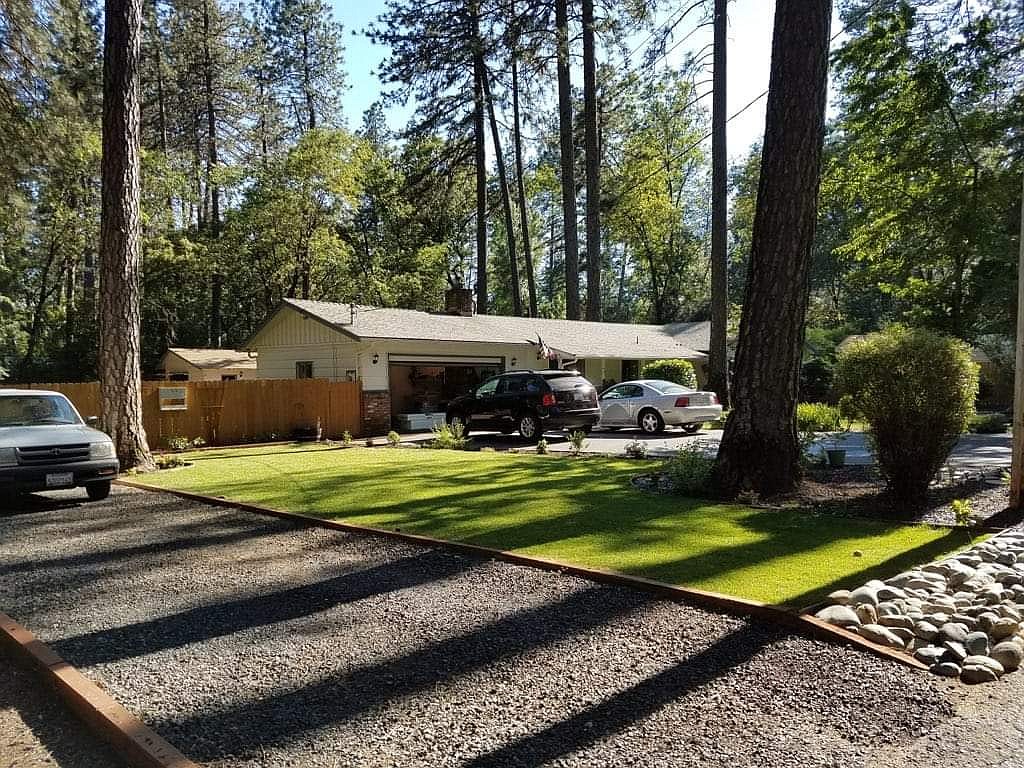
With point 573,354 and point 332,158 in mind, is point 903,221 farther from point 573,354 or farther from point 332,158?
point 332,158

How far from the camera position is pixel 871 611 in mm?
4082

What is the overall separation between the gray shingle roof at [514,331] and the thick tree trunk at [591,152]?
6.40 ft

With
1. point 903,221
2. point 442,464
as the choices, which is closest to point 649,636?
point 442,464

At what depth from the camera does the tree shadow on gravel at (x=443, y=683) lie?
3.01 metres

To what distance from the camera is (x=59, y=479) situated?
8.69m

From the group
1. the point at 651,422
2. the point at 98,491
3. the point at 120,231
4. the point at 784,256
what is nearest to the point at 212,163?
the point at 120,231

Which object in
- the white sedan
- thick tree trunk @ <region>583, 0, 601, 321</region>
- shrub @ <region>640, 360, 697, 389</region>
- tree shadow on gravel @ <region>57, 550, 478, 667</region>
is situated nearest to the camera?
tree shadow on gravel @ <region>57, 550, 478, 667</region>

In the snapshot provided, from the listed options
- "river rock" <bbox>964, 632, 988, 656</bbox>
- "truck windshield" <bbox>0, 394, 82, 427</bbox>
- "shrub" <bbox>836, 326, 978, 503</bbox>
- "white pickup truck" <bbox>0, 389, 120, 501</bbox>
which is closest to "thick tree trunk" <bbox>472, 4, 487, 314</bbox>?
"truck windshield" <bbox>0, 394, 82, 427</bbox>

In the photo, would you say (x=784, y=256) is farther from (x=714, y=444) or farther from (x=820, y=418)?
(x=820, y=418)

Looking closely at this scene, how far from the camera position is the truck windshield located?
9375 mm

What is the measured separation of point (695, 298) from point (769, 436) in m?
41.5

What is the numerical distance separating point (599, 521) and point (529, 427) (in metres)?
9.84

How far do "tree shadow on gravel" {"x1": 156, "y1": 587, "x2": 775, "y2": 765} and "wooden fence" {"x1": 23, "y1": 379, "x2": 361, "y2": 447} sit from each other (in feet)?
50.4

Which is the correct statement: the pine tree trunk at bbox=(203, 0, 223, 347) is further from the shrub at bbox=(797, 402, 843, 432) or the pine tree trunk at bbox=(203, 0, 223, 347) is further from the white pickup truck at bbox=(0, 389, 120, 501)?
the shrub at bbox=(797, 402, 843, 432)
